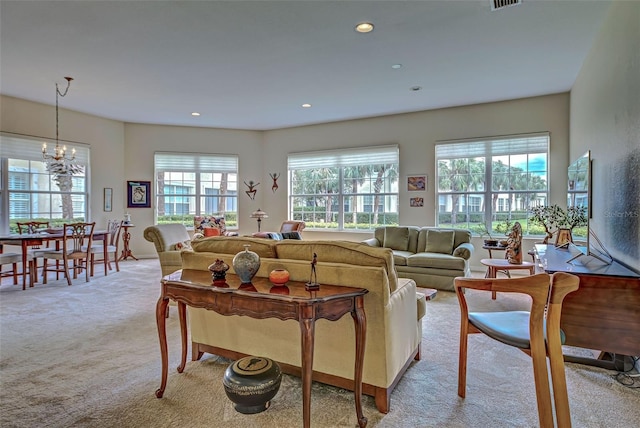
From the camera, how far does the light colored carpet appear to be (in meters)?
1.89

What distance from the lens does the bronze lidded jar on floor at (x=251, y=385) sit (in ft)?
5.88

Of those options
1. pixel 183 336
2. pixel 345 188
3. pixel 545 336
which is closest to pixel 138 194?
pixel 345 188

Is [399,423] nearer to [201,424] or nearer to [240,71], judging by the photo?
[201,424]

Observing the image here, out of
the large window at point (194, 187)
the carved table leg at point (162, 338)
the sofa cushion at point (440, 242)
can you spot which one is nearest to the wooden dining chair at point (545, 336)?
the carved table leg at point (162, 338)

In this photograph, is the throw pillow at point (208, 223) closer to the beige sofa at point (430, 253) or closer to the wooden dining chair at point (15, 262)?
the wooden dining chair at point (15, 262)

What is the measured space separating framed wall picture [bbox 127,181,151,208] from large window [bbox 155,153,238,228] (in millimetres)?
203

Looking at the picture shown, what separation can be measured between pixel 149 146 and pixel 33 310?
4.52 meters

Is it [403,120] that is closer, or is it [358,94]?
[358,94]

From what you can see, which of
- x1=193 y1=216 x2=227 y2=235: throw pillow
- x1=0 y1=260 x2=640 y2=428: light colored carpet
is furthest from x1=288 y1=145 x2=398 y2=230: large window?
x1=0 y1=260 x2=640 y2=428: light colored carpet

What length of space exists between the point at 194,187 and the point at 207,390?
6.34 meters

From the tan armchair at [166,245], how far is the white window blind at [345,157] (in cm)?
385

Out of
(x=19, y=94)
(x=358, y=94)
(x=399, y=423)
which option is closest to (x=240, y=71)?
(x=358, y=94)

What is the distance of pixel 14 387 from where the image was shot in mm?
2213

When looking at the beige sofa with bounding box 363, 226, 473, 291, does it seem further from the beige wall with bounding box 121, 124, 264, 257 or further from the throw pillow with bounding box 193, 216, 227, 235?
the beige wall with bounding box 121, 124, 264, 257
